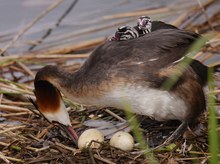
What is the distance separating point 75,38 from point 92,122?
2.42 m

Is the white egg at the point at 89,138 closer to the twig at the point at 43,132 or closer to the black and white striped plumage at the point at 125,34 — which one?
the twig at the point at 43,132

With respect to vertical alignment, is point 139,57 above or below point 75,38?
above

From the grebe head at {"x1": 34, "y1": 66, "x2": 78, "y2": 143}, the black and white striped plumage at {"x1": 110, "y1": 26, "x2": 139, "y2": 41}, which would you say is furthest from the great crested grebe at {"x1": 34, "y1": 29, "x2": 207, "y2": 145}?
the black and white striped plumage at {"x1": 110, "y1": 26, "x2": 139, "y2": 41}

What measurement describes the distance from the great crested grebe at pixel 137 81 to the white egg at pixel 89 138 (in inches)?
7.6

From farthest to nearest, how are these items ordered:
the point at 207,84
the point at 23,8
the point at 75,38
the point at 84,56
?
the point at 23,8 → the point at 75,38 → the point at 84,56 → the point at 207,84

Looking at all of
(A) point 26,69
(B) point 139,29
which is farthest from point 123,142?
(A) point 26,69

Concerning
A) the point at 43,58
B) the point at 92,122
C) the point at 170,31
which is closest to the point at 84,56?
the point at 43,58

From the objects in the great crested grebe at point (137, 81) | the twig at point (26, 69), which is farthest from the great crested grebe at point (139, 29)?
the twig at point (26, 69)

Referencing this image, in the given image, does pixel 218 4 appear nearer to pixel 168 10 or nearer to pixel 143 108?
pixel 168 10

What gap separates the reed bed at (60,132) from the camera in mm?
4930

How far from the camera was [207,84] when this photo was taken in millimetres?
5559

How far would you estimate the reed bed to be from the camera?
4930 mm

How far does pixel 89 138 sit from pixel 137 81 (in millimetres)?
553

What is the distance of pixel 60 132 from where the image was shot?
5.48m
